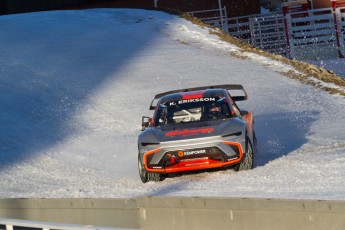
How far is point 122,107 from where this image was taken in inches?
1015

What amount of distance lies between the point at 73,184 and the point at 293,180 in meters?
4.58

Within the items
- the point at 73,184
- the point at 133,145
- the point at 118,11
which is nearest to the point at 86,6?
the point at 118,11

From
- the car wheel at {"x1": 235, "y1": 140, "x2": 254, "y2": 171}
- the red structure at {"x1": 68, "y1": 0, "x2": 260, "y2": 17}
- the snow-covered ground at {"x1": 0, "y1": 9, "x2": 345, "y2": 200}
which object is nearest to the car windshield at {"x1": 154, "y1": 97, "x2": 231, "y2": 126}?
the car wheel at {"x1": 235, "y1": 140, "x2": 254, "y2": 171}

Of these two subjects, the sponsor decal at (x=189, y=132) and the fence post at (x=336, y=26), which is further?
the fence post at (x=336, y=26)

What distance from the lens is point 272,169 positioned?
54.3 feet

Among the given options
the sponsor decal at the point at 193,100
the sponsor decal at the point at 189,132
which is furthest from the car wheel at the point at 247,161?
the sponsor decal at the point at 193,100

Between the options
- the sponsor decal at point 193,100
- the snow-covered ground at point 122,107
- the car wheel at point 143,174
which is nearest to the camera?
the snow-covered ground at point 122,107

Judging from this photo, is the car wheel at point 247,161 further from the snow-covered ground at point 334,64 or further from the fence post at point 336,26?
the fence post at point 336,26

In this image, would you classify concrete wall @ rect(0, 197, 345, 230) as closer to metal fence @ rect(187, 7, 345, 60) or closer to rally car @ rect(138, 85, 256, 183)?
rally car @ rect(138, 85, 256, 183)

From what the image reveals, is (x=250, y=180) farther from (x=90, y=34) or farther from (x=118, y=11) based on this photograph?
(x=118, y=11)

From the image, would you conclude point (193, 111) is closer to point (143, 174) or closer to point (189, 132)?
point (189, 132)

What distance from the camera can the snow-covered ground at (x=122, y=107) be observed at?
16234 millimetres

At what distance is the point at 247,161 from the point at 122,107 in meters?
9.76

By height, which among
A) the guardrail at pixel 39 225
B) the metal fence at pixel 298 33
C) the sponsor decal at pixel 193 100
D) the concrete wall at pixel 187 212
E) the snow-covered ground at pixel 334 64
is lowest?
the snow-covered ground at pixel 334 64
